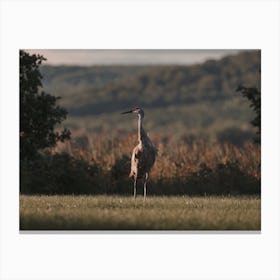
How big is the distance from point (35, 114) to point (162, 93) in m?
3.57

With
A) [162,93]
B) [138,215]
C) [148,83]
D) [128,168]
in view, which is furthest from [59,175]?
[138,215]

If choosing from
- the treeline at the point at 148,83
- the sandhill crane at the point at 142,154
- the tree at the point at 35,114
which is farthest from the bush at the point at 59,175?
the sandhill crane at the point at 142,154

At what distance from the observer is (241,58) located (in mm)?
22281

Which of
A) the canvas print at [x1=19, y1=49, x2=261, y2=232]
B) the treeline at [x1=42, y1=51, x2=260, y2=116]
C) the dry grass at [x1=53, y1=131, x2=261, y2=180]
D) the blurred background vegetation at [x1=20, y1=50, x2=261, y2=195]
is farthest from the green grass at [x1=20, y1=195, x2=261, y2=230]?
the treeline at [x1=42, y1=51, x2=260, y2=116]

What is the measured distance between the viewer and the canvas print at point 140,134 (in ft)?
69.0

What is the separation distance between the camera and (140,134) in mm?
21797

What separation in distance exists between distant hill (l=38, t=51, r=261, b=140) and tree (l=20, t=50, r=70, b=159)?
288 mm

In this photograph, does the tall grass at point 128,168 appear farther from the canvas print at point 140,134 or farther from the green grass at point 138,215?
the green grass at point 138,215

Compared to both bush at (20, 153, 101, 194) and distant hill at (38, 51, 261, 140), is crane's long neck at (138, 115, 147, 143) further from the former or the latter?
bush at (20, 153, 101, 194)

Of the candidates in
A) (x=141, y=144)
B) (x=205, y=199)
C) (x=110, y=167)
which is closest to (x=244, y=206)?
(x=205, y=199)

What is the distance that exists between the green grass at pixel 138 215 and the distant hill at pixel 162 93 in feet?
10.3

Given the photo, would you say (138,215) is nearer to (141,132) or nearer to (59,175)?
(141,132)
